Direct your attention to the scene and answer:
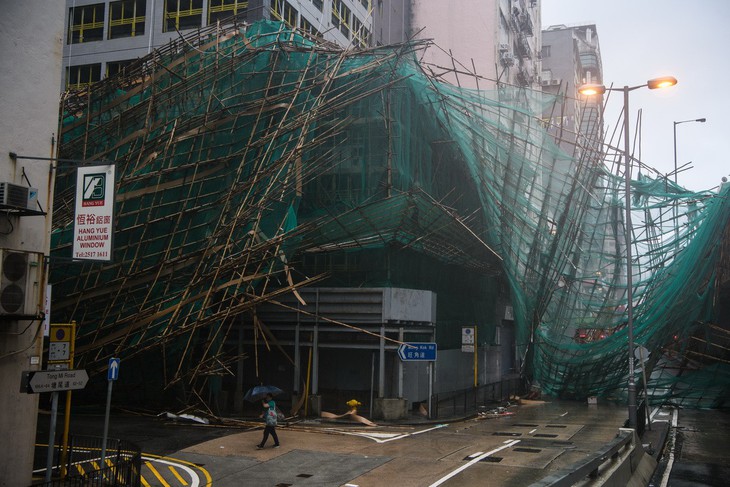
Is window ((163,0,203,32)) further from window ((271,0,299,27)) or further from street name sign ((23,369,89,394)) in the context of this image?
street name sign ((23,369,89,394))

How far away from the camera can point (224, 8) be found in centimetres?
3959

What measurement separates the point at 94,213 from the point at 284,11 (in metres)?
29.8

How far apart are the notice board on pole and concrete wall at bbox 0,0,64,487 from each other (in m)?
0.73

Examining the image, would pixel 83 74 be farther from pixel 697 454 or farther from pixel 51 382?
pixel 697 454

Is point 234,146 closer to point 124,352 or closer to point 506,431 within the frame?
point 124,352

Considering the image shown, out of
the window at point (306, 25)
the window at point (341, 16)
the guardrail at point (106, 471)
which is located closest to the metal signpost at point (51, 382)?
the guardrail at point (106, 471)

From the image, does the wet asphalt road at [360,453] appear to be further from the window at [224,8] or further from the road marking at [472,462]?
the window at [224,8]

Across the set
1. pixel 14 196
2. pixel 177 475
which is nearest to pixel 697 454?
pixel 177 475

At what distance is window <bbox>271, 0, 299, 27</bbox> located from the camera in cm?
3962

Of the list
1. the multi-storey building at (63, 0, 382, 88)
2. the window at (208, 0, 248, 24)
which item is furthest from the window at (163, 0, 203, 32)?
the window at (208, 0, 248, 24)

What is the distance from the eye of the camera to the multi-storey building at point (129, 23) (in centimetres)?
3997

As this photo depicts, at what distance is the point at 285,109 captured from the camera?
27703mm

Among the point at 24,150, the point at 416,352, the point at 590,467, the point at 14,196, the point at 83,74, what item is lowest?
the point at 590,467

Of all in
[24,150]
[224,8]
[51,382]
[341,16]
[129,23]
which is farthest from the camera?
[341,16]
